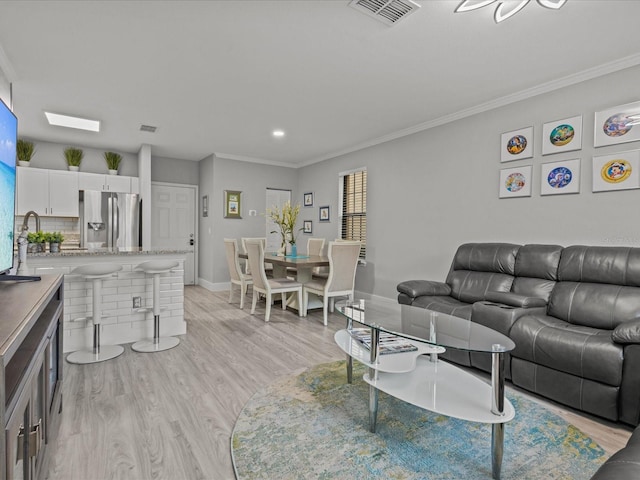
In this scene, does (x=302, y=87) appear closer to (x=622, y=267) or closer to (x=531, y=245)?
(x=531, y=245)

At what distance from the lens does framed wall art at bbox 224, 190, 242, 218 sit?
653 centimetres

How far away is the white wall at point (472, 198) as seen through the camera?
3.02 meters

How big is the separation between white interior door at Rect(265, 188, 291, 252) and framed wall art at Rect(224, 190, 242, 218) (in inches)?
24.4

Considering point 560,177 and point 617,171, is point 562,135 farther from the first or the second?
Result: point 617,171

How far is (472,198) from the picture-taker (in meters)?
4.05

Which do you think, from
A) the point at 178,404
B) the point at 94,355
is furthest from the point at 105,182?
the point at 178,404

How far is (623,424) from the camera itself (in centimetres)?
208

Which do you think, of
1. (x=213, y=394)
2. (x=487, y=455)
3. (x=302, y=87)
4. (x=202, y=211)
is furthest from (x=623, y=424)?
(x=202, y=211)

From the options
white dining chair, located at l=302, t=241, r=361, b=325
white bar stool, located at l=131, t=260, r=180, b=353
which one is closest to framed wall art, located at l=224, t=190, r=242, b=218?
white dining chair, located at l=302, t=241, r=361, b=325

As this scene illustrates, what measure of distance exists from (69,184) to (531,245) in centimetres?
636

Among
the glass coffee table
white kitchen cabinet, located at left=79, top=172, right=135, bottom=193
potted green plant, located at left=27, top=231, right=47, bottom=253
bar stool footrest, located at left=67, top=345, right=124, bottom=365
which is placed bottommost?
bar stool footrest, located at left=67, top=345, right=124, bottom=365

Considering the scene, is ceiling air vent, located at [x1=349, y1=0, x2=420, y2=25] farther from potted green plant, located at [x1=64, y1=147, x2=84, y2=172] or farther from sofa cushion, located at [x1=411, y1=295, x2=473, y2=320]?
potted green plant, located at [x1=64, y1=147, x2=84, y2=172]

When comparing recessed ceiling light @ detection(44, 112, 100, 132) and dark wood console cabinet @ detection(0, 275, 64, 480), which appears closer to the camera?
dark wood console cabinet @ detection(0, 275, 64, 480)

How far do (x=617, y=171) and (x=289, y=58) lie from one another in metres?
2.88
